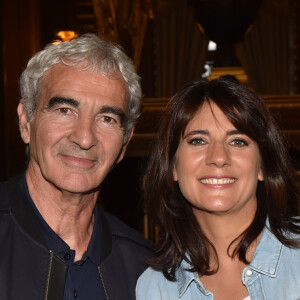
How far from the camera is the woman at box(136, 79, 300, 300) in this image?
2180mm

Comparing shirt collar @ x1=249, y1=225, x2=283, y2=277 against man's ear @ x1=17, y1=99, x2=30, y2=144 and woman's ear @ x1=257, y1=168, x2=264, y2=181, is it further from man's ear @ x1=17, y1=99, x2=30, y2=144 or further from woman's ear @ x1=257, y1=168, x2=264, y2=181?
man's ear @ x1=17, y1=99, x2=30, y2=144

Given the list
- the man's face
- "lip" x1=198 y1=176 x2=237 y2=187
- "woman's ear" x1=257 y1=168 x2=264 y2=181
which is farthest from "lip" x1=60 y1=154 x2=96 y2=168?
"woman's ear" x1=257 y1=168 x2=264 y2=181

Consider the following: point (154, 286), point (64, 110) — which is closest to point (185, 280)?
point (154, 286)

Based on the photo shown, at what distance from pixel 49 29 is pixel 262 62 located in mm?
2704

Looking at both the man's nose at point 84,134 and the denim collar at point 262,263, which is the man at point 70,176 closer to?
the man's nose at point 84,134

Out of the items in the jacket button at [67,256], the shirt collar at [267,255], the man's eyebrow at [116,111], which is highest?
the man's eyebrow at [116,111]

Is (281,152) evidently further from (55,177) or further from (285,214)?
(55,177)

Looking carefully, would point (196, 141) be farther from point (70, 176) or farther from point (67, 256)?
point (67, 256)

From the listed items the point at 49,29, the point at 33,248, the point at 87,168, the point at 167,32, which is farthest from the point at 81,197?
the point at 167,32

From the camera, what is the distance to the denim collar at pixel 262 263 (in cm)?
215

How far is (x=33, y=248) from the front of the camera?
7.23 feet

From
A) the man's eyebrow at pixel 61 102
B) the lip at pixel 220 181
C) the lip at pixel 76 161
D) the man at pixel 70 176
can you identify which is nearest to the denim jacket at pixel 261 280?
the man at pixel 70 176

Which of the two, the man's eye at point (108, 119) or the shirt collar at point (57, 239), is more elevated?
the man's eye at point (108, 119)

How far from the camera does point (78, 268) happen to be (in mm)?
2271
